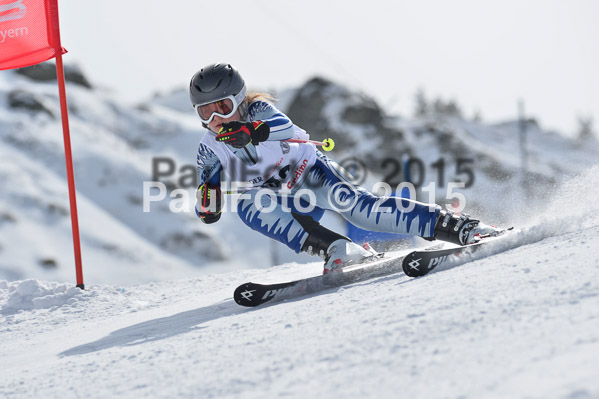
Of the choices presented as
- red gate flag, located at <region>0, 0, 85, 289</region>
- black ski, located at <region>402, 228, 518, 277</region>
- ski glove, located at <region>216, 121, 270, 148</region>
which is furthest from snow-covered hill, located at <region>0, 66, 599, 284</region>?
black ski, located at <region>402, 228, 518, 277</region>

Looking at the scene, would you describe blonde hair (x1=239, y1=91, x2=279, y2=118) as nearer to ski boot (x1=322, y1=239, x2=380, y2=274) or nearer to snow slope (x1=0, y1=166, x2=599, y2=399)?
ski boot (x1=322, y1=239, x2=380, y2=274)

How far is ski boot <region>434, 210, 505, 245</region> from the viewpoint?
3834 mm

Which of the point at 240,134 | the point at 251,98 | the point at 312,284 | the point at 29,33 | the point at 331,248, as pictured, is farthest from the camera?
the point at 29,33

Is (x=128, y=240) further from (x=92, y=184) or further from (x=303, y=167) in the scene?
(x=303, y=167)

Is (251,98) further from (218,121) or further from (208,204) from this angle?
(208,204)

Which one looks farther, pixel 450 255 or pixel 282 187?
pixel 282 187

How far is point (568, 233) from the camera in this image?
A: 11.4 feet

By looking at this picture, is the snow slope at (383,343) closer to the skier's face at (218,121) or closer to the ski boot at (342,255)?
the ski boot at (342,255)

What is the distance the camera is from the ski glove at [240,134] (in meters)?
3.89

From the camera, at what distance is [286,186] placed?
14.0 feet

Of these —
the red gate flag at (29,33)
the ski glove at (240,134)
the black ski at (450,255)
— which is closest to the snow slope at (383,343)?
the black ski at (450,255)

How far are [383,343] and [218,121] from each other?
2392 mm

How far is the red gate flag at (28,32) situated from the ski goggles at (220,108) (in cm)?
243

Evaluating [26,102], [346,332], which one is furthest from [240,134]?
[26,102]
